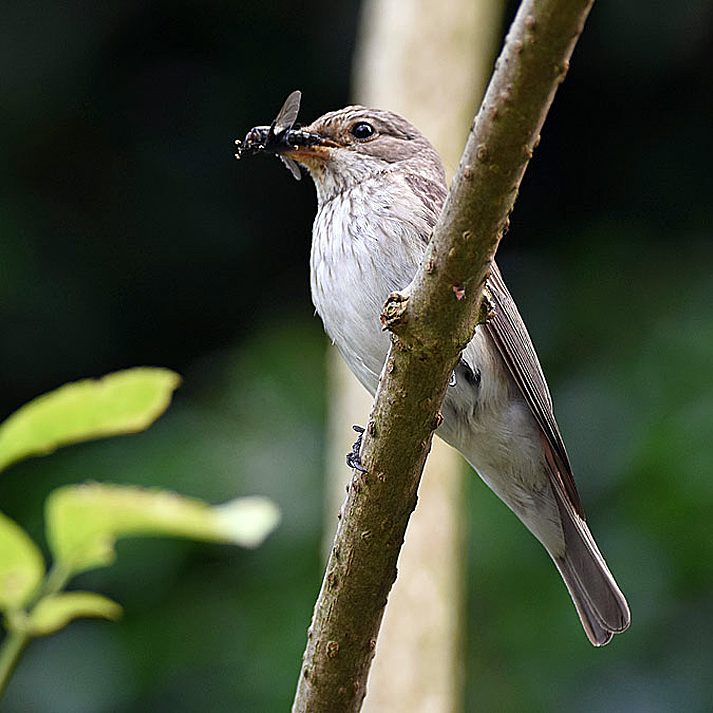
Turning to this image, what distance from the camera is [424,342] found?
1.58 metres

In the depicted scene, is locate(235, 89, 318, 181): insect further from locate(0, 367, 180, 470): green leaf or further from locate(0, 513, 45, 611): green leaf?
locate(0, 513, 45, 611): green leaf

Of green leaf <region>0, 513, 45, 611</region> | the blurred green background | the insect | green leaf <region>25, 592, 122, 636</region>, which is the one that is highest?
the insect

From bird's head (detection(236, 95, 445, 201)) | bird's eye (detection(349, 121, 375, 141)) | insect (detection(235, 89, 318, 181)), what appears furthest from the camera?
bird's eye (detection(349, 121, 375, 141))

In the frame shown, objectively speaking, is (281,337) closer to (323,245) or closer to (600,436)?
(600,436)

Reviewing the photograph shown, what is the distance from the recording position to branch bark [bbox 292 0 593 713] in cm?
129

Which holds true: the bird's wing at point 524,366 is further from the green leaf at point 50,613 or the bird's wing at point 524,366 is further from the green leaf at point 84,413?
the green leaf at point 50,613

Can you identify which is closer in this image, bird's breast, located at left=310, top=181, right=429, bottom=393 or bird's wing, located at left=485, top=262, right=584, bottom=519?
bird's breast, located at left=310, top=181, right=429, bottom=393

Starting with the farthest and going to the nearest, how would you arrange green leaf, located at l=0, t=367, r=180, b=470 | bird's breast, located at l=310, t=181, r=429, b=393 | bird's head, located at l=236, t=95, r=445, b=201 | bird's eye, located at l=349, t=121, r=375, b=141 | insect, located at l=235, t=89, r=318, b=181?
bird's eye, located at l=349, t=121, r=375, b=141, bird's head, located at l=236, t=95, r=445, b=201, insect, located at l=235, t=89, r=318, b=181, bird's breast, located at l=310, t=181, r=429, b=393, green leaf, located at l=0, t=367, r=180, b=470

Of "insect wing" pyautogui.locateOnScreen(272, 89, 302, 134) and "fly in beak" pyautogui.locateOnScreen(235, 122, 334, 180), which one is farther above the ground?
"insect wing" pyautogui.locateOnScreen(272, 89, 302, 134)

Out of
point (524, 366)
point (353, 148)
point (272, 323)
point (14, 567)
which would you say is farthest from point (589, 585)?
point (272, 323)

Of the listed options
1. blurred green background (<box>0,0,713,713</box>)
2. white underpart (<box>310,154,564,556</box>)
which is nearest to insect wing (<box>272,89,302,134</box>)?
white underpart (<box>310,154,564,556</box>)

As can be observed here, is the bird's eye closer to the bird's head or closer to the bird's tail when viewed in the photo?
the bird's head

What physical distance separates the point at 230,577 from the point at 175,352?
1.40 metres

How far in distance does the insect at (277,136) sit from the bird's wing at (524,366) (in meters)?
0.51
